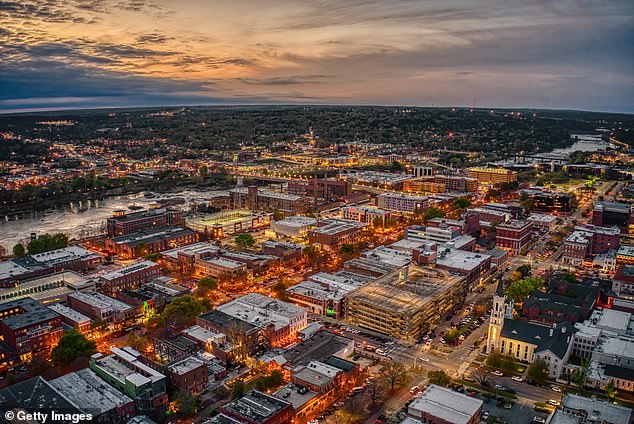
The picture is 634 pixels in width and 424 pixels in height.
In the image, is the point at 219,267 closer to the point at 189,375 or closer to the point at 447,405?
the point at 189,375

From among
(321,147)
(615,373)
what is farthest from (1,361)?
(321,147)

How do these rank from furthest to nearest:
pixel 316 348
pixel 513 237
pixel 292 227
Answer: pixel 292 227 → pixel 513 237 → pixel 316 348

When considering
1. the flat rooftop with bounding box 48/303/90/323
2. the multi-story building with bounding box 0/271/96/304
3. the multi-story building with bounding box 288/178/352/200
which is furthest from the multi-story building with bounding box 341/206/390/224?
the flat rooftop with bounding box 48/303/90/323

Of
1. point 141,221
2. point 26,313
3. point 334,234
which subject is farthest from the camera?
point 141,221

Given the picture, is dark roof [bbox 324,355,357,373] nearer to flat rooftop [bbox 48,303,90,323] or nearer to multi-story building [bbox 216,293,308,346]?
multi-story building [bbox 216,293,308,346]

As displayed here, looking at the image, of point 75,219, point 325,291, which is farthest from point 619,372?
point 75,219


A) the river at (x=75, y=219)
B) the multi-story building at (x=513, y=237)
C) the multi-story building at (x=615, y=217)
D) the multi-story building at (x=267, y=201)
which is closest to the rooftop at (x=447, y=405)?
the multi-story building at (x=513, y=237)

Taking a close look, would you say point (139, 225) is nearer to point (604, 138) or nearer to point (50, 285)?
point (50, 285)

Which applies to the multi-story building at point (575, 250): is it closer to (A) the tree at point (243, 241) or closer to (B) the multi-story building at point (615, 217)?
(B) the multi-story building at point (615, 217)
